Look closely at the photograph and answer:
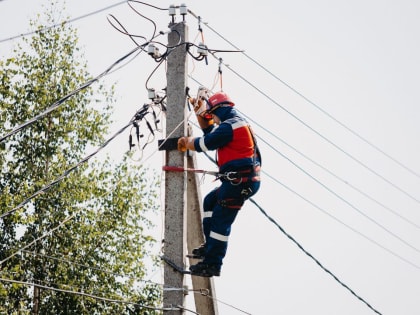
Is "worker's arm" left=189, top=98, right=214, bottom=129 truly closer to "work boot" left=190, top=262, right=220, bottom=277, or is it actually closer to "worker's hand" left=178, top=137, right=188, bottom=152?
"worker's hand" left=178, top=137, right=188, bottom=152

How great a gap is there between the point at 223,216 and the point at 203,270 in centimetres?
60

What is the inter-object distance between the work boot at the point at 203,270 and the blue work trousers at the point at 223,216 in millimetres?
42

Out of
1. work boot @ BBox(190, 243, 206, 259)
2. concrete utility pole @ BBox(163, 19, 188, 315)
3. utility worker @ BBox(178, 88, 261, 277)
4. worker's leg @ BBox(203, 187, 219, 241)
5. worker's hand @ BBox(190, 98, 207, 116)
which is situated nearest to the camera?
concrete utility pole @ BBox(163, 19, 188, 315)

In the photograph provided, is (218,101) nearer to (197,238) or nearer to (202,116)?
(202,116)

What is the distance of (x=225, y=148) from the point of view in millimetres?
9172

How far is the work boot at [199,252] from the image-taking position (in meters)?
9.27

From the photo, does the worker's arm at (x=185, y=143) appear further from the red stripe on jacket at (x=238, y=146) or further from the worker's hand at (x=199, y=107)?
the worker's hand at (x=199, y=107)

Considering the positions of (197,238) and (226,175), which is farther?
(197,238)

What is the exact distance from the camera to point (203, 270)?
29.7 ft

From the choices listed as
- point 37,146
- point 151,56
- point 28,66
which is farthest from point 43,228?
point 151,56

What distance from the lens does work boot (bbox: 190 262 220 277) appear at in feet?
29.6

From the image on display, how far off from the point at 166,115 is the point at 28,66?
432 inches

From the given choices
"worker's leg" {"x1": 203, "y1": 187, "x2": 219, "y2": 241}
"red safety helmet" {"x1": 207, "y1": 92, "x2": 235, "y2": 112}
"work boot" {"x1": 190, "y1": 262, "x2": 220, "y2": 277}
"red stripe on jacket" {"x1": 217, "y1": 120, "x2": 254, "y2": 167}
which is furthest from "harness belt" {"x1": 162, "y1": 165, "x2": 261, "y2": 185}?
"work boot" {"x1": 190, "y1": 262, "x2": 220, "y2": 277}

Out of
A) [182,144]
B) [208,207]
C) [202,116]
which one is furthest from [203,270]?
[202,116]
